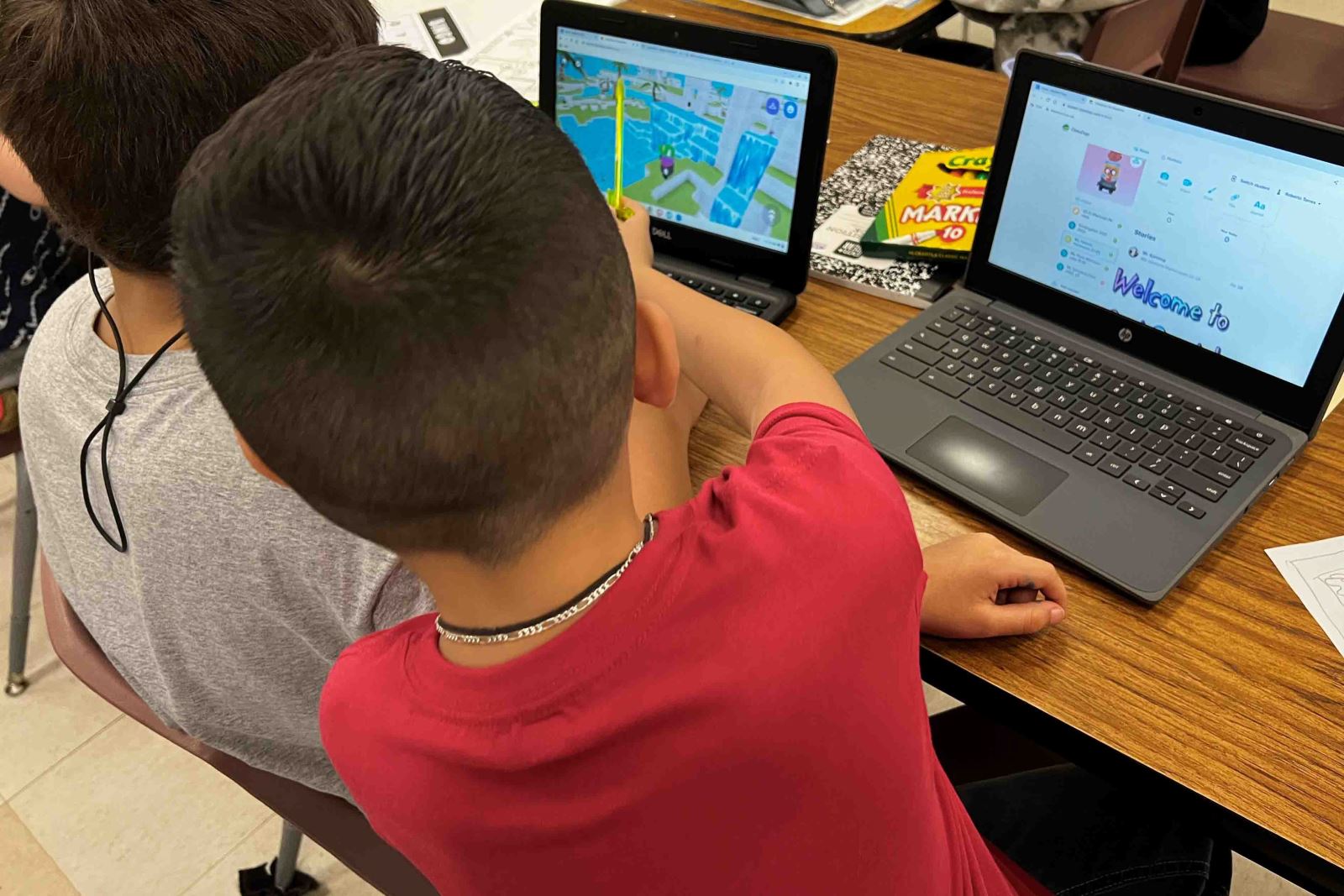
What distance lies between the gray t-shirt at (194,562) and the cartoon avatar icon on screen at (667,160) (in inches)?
22.6

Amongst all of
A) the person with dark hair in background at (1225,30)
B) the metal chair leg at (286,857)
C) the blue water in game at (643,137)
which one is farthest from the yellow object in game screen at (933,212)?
the person with dark hair in background at (1225,30)

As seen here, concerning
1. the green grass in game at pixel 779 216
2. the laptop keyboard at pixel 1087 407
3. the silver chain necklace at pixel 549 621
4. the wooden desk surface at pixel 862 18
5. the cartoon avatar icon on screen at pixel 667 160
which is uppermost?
the silver chain necklace at pixel 549 621

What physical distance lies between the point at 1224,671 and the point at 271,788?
728mm

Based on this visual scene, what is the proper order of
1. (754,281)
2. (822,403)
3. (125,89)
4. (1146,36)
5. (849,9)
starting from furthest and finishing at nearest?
(849,9)
(1146,36)
(754,281)
(822,403)
(125,89)

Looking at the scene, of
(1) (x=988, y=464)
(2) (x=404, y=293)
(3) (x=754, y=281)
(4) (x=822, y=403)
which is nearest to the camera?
(2) (x=404, y=293)

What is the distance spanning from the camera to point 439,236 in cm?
42

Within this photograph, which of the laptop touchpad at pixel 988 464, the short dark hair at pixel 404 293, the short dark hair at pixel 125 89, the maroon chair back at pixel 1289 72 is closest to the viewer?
the short dark hair at pixel 404 293

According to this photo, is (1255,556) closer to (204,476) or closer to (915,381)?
(915,381)

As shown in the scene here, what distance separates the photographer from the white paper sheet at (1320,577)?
0.77m

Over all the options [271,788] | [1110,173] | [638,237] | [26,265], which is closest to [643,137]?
[638,237]

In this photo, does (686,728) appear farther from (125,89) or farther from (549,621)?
(125,89)

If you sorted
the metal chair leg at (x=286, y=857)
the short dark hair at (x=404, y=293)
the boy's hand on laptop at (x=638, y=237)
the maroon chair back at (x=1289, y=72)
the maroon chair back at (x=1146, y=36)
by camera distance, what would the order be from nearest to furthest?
1. the short dark hair at (x=404, y=293)
2. the boy's hand on laptop at (x=638, y=237)
3. the metal chair leg at (x=286, y=857)
4. the maroon chair back at (x=1146, y=36)
5. the maroon chair back at (x=1289, y=72)

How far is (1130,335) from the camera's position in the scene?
3.15 ft

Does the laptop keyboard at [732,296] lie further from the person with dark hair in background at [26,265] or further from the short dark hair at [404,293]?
the person with dark hair in background at [26,265]
